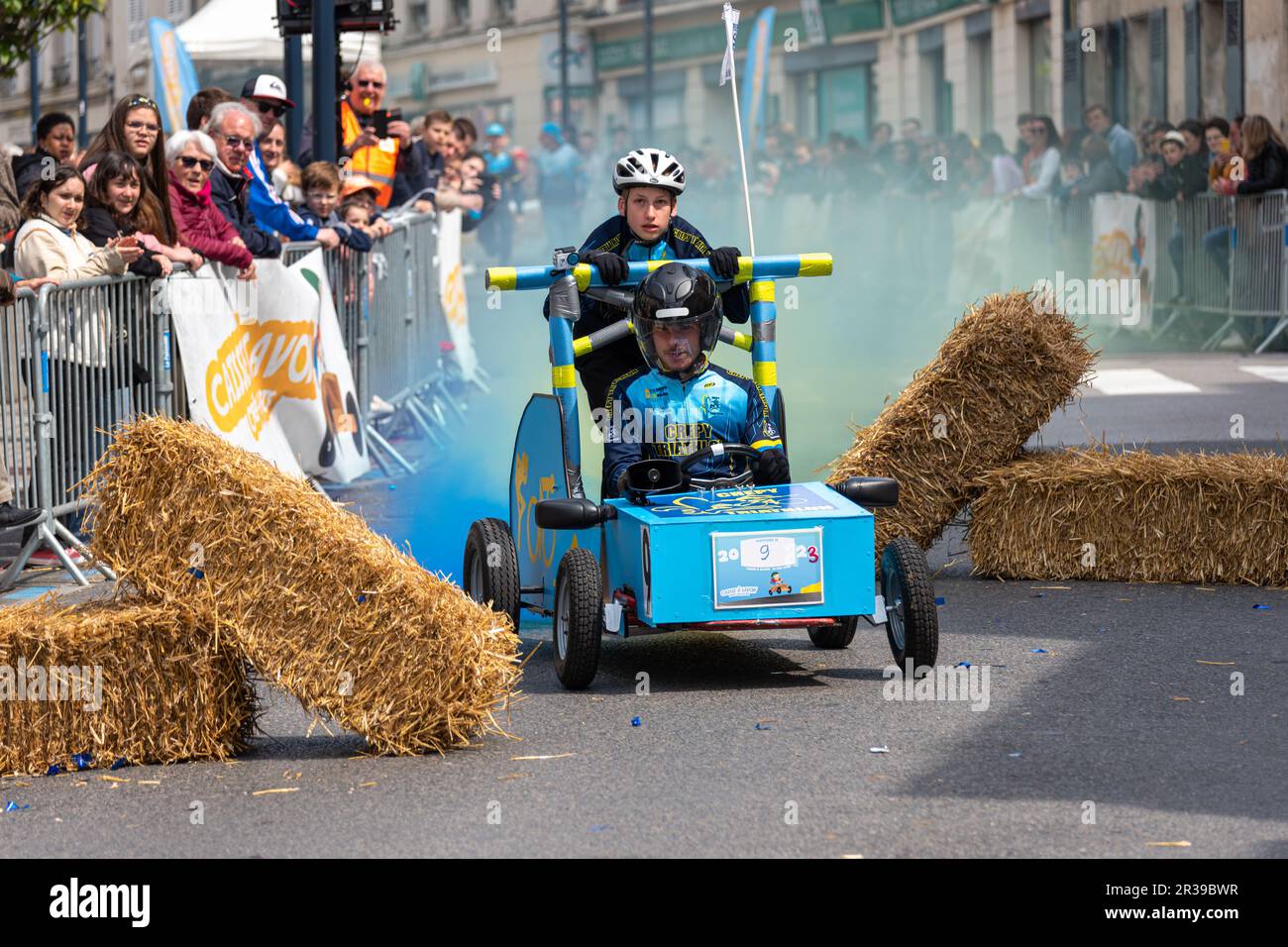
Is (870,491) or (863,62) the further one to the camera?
(863,62)

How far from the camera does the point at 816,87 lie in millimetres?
45906

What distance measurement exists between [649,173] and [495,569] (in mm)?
1695

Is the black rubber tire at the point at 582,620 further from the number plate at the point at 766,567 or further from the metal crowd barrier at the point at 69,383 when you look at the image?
the metal crowd barrier at the point at 69,383

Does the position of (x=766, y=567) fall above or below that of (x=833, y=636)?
above

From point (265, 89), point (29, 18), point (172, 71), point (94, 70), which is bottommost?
point (265, 89)

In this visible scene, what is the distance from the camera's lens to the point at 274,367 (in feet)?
38.4

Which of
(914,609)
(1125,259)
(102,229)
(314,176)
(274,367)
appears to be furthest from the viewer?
(1125,259)

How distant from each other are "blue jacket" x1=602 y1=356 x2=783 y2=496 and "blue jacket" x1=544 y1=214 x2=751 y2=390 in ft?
1.81

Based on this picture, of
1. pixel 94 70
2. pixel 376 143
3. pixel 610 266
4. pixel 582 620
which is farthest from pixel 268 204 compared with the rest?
pixel 94 70

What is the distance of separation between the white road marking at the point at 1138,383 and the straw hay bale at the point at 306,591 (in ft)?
36.5

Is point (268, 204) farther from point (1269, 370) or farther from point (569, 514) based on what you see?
point (1269, 370)

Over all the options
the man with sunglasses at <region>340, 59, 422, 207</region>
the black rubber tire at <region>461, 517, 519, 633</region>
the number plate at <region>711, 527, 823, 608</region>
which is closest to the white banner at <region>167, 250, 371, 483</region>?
the black rubber tire at <region>461, 517, 519, 633</region>

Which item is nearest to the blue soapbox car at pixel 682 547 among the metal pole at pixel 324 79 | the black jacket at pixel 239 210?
the black jacket at pixel 239 210
